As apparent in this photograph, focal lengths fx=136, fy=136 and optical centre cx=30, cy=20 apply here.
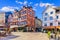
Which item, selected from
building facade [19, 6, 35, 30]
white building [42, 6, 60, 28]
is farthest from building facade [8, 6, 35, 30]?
white building [42, 6, 60, 28]

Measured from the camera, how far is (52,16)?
1724 mm

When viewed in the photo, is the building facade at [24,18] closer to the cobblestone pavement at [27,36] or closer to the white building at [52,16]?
the cobblestone pavement at [27,36]

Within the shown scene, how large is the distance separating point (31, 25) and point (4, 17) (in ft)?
1.24

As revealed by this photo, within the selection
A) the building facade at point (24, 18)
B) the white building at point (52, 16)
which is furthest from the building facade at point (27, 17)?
the white building at point (52, 16)

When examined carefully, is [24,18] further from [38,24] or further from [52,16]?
[52,16]

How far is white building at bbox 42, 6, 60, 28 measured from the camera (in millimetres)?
1707

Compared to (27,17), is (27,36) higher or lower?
lower

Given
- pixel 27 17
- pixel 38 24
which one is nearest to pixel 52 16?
pixel 38 24

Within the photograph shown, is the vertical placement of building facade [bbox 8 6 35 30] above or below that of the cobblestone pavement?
above

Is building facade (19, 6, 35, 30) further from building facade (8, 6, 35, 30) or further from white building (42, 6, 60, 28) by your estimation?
white building (42, 6, 60, 28)

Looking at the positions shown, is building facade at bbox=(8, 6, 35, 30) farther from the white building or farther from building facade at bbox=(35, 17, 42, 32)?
the white building

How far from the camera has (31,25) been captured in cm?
180

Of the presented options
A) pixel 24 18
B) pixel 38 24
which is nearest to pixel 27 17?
pixel 24 18

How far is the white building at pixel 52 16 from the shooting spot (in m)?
1.71
